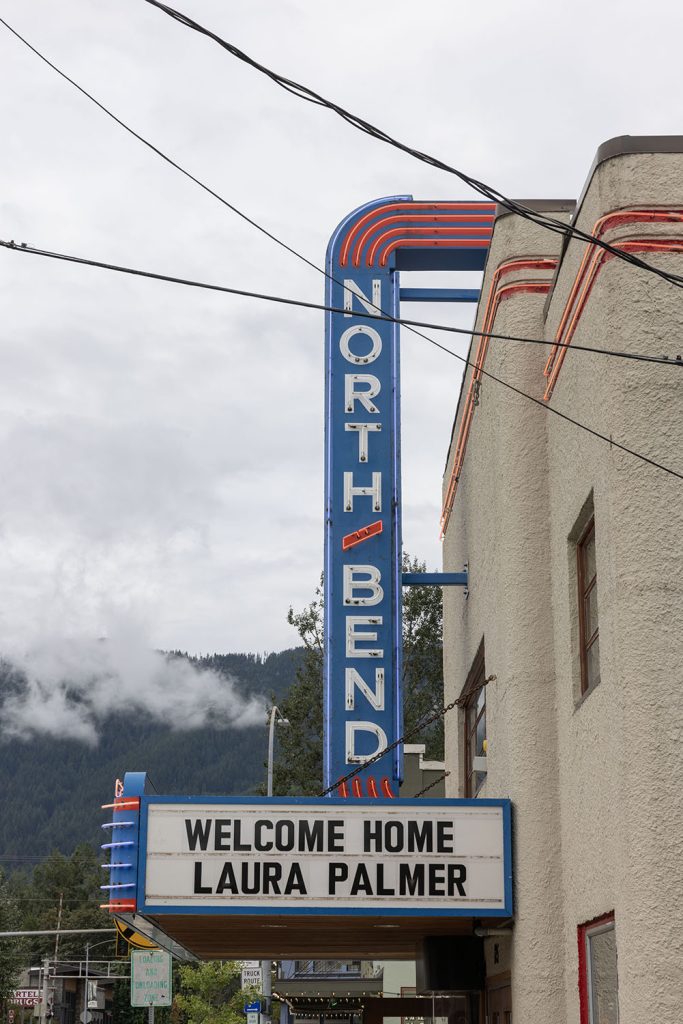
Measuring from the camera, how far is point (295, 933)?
48.3ft

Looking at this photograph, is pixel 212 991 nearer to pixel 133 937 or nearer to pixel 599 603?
pixel 133 937

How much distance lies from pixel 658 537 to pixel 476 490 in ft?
19.4

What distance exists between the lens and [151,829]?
1175 cm

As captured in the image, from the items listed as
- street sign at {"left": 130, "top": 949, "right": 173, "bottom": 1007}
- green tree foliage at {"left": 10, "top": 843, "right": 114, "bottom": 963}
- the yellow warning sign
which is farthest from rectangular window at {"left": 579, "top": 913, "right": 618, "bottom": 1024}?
green tree foliage at {"left": 10, "top": 843, "right": 114, "bottom": 963}

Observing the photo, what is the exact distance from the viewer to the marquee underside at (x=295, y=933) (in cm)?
1280

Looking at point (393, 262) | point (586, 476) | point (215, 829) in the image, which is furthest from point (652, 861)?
point (393, 262)

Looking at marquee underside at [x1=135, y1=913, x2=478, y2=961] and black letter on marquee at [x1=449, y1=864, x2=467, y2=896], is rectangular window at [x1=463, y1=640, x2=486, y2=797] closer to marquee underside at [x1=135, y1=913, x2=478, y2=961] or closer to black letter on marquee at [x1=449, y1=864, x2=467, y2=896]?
marquee underside at [x1=135, y1=913, x2=478, y2=961]

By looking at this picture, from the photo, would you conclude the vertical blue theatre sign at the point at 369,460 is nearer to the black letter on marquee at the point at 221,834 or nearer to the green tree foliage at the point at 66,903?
the black letter on marquee at the point at 221,834

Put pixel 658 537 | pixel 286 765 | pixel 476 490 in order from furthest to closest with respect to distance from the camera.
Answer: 1. pixel 286 765
2. pixel 476 490
3. pixel 658 537

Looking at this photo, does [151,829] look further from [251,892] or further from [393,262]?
[393,262]

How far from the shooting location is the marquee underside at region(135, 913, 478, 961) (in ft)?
42.0

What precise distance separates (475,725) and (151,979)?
3033 cm

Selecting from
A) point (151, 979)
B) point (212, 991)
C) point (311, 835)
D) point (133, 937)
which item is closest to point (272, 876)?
point (311, 835)

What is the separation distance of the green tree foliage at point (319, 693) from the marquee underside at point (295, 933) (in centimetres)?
2716
